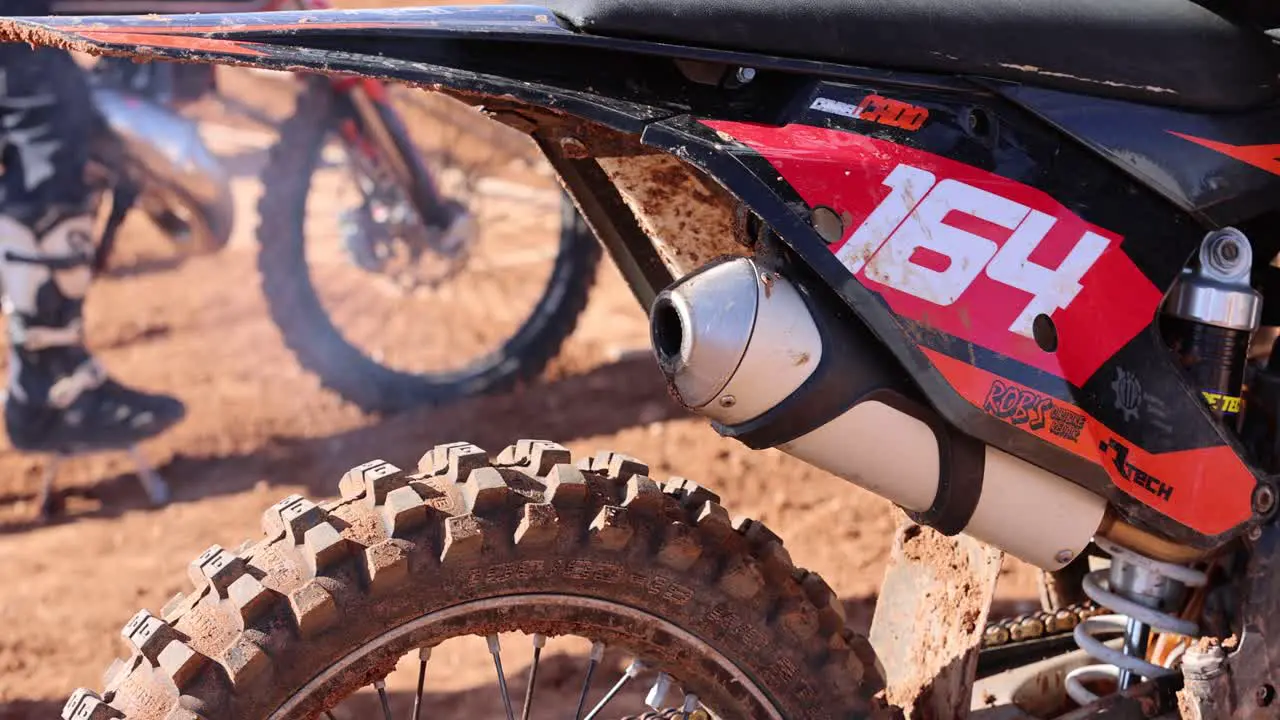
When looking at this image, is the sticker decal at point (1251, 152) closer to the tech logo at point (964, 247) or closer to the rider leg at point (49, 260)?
the tech logo at point (964, 247)

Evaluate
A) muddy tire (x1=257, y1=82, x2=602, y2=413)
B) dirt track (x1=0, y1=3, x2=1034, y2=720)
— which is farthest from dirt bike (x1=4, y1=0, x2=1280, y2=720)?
muddy tire (x1=257, y1=82, x2=602, y2=413)

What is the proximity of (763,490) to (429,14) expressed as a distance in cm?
299

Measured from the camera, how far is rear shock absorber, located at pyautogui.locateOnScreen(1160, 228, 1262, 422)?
6.47 ft

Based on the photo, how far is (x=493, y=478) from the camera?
5.96 ft

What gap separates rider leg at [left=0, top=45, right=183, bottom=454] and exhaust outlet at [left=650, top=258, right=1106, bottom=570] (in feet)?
12.7

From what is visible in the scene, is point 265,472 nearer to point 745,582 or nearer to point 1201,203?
point 745,582

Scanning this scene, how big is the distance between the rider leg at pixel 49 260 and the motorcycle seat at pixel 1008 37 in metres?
3.77

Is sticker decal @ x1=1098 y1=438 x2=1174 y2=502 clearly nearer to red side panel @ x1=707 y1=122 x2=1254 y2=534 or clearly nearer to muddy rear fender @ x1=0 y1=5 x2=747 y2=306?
red side panel @ x1=707 y1=122 x2=1254 y2=534

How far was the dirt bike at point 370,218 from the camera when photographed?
546 cm

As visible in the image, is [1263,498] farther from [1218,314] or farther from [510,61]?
[510,61]

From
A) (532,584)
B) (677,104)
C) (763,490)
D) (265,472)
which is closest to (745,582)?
(532,584)

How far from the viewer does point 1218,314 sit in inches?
77.5

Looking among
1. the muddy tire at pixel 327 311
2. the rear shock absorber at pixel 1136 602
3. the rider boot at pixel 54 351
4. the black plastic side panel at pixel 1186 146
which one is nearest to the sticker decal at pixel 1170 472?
the rear shock absorber at pixel 1136 602

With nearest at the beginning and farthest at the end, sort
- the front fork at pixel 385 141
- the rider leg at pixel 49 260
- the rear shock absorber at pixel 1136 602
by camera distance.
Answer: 1. the rear shock absorber at pixel 1136 602
2. the rider leg at pixel 49 260
3. the front fork at pixel 385 141
